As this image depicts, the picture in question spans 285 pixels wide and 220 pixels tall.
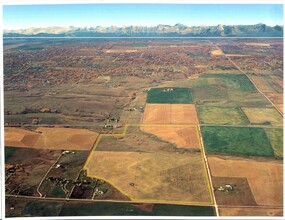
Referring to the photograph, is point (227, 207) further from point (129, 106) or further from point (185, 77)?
point (185, 77)

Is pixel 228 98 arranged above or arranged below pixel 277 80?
below

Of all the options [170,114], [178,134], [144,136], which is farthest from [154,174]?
[170,114]

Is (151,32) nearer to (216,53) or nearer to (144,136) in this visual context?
(216,53)

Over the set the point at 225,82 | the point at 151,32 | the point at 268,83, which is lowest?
the point at 225,82

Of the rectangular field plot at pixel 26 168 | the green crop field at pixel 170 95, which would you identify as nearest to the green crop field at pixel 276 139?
the green crop field at pixel 170 95

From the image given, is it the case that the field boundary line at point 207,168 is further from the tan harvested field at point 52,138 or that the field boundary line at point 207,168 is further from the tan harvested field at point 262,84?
the tan harvested field at point 262,84

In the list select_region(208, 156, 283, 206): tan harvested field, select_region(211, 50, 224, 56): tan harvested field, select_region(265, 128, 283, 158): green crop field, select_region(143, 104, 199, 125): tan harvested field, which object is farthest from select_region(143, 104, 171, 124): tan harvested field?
select_region(211, 50, 224, 56): tan harvested field
